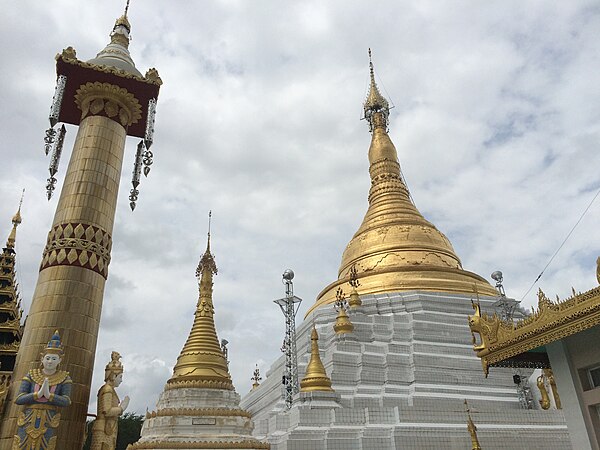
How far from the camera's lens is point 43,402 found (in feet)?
34.3

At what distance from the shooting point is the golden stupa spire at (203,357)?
14.1 m

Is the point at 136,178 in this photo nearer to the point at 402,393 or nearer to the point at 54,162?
the point at 54,162

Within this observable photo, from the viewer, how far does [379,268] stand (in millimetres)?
29000

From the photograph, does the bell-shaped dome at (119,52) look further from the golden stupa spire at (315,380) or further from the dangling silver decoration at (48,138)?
the golden stupa spire at (315,380)

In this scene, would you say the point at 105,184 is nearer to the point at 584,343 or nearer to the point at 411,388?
the point at 584,343

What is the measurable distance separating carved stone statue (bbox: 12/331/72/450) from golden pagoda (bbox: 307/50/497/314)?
1895 cm

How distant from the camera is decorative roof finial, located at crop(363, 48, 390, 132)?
3988cm

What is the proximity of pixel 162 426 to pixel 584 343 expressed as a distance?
400 inches

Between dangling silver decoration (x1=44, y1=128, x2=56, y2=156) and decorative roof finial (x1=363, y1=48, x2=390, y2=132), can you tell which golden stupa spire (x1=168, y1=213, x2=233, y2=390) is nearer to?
dangling silver decoration (x1=44, y1=128, x2=56, y2=156)

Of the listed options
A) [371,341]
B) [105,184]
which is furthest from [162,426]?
[371,341]

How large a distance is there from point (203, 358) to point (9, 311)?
11683mm

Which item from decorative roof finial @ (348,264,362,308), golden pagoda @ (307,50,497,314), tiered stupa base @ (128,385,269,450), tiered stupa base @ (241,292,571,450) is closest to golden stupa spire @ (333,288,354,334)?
tiered stupa base @ (241,292,571,450)

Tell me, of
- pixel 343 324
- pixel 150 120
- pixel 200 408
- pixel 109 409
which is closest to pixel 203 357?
pixel 200 408

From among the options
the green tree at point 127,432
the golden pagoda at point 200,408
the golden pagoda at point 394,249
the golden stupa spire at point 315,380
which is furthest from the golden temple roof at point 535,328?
the green tree at point 127,432
